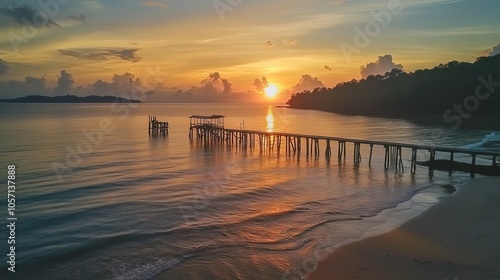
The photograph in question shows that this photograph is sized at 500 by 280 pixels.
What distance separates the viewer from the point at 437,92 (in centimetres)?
9731

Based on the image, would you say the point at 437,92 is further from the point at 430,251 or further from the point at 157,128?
the point at 430,251

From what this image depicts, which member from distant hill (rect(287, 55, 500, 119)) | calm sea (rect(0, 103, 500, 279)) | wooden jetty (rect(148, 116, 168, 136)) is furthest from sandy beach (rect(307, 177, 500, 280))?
distant hill (rect(287, 55, 500, 119))

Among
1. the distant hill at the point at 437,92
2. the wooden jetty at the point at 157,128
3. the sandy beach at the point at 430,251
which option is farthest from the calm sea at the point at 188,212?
the distant hill at the point at 437,92

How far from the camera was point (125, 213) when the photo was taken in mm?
17547

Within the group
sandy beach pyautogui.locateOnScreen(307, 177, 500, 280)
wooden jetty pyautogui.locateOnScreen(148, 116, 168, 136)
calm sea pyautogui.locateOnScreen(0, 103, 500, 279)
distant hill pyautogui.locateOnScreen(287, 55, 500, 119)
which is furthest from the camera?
distant hill pyautogui.locateOnScreen(287, 55, 500, 119)

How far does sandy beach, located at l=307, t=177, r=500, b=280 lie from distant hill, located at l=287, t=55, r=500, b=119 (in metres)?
80.0

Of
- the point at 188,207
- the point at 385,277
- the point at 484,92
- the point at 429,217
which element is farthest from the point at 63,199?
the point at 484,92

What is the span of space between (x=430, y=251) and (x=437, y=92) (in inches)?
3784

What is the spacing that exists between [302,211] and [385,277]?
7.72m

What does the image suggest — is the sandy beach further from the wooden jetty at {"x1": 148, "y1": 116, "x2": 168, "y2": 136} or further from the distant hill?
the distant hill

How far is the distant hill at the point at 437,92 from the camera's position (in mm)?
90000

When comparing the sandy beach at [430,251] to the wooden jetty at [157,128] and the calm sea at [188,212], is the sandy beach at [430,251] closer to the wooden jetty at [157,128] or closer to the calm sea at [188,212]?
the calm sea at [188,212]

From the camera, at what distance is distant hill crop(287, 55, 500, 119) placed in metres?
90.0

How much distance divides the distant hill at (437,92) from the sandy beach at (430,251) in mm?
80027
